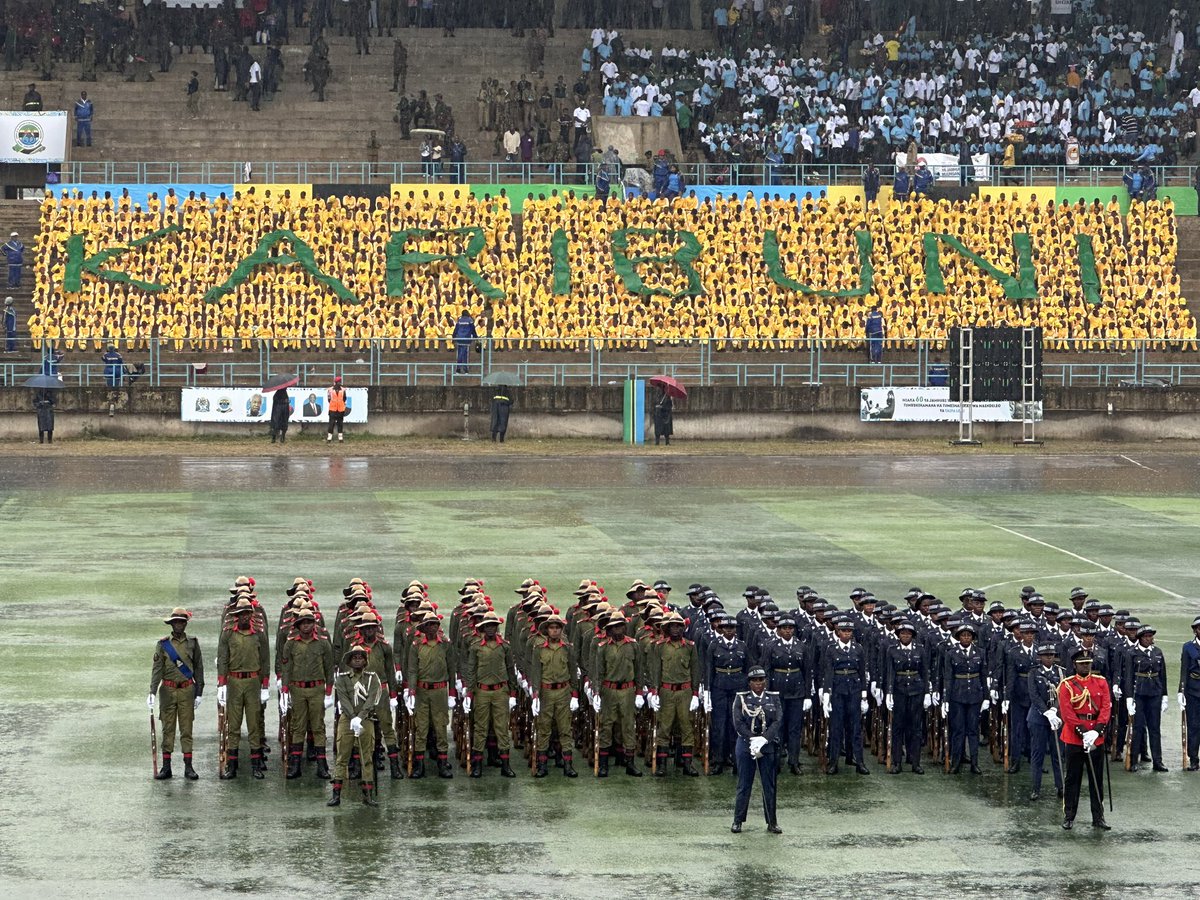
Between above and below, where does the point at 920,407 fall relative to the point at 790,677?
above

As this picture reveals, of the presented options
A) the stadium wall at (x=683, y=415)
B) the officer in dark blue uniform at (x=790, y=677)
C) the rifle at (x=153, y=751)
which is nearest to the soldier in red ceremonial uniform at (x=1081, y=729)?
the officer in dark blue uniform at (x=790, y=677)

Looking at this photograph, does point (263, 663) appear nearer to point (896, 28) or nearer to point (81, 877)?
point (81, 877)

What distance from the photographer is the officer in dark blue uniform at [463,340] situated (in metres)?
51.3

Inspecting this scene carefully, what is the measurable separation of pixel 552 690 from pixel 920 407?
33.1 m

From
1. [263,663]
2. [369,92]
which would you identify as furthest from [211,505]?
[369,92]

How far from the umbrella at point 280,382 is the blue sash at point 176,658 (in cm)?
2935

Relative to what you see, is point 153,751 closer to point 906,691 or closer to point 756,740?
point 756,740

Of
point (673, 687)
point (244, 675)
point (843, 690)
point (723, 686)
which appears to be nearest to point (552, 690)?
point (673, 687)

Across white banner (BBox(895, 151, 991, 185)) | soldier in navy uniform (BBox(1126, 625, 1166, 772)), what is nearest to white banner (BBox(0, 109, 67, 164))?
white banner (BBox(895, 151, 991, 185))

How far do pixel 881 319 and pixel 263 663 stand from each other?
36.3m

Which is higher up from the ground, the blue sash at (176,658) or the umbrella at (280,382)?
the umbrella at (280,382)

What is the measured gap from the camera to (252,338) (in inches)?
1984

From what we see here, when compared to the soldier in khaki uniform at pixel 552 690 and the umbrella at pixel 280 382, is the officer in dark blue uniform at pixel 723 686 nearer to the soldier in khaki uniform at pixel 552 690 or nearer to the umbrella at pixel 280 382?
the soldier in khaki uniform at pixel 552 690

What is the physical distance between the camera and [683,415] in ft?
165
